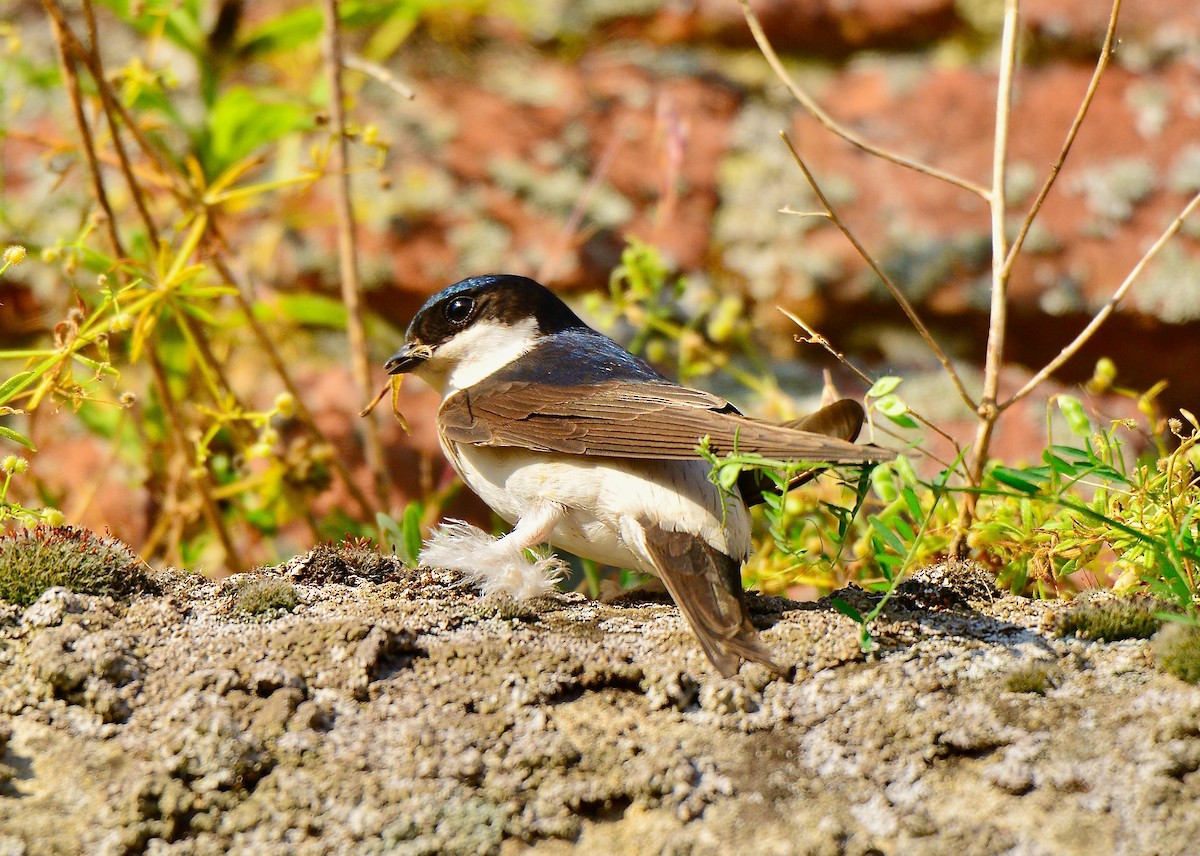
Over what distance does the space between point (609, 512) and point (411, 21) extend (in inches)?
97.9

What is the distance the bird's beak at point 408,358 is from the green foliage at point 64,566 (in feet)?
3.40

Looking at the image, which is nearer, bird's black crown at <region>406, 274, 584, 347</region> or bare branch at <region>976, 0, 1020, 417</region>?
bare branch at <region>976, 0, 1020, 417</region>

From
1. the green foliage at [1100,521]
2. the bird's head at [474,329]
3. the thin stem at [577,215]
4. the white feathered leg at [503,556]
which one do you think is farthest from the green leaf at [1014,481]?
the thin stem at [577,215]

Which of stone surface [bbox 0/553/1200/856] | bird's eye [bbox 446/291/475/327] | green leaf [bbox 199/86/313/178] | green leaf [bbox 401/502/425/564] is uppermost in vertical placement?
green leaf [bbox 199/86/313/178]

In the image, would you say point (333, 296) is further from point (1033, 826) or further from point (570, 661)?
point (1033, 826)

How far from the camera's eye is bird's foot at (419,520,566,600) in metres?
2.40

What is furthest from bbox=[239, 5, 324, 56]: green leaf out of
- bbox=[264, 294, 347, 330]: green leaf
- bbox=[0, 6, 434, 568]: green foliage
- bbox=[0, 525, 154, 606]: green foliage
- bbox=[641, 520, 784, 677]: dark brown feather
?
bbox=[641, 520, 784, 677]: dark brown feather

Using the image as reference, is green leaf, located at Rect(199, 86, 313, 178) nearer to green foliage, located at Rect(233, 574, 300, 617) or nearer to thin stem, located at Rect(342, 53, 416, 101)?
thin stem, located at Rect(342, 53, 416, 101)

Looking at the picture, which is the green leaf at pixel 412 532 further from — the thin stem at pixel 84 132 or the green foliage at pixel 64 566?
the thin stem at pixel 84 132

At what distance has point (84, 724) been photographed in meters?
Answer: 1.82

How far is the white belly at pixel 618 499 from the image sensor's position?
2.52 metres

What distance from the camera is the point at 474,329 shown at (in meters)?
3.32

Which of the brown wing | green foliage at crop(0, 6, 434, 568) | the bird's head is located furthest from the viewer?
Answer: the bird's head

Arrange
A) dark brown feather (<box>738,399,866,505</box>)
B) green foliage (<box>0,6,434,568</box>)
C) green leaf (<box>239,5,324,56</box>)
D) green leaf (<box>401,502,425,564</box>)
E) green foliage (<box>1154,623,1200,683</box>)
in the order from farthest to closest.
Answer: green leaf (<box>239,5,324,56</box>) → green foliage (<box>0,6,434,568</box>) → green leaf (<box>401,502,425,564</box>) → dark brown feather (<box>738,399,866,505</box>) → green foliage (<box>1154,623,1200,683</box>)
